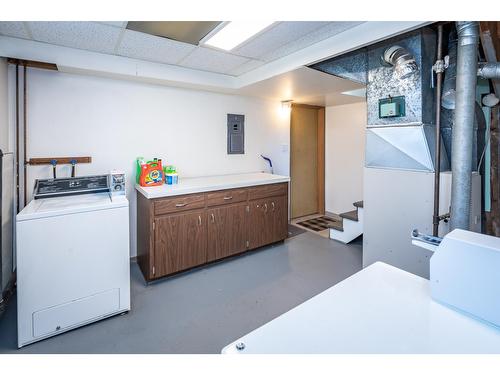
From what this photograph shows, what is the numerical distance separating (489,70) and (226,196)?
2.42 meters

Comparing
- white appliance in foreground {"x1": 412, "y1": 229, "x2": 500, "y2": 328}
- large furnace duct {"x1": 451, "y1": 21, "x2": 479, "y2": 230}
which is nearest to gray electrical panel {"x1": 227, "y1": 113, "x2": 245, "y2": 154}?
large furnace duct {"x1": 451, "y1": 21, "x2": 479, "y2": 230}

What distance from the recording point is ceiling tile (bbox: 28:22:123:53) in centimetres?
202

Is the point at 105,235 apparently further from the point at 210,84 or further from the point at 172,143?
the point at 210,84

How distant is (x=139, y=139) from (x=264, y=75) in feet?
5.19

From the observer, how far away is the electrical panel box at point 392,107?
222 centimetres

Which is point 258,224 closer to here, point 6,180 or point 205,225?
point 205,225

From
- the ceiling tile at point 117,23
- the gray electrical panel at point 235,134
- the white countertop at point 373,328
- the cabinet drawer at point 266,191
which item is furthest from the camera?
the gray electrical panel at point 235,134

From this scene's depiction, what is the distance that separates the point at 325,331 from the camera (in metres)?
0.99

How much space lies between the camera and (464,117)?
171cm

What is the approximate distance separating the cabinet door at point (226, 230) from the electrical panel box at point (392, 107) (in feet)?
5.67

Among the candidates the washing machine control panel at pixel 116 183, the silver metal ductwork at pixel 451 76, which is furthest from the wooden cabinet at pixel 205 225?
the silver metal ductwork at pixel 451 76

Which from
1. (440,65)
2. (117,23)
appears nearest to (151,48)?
(117,23)

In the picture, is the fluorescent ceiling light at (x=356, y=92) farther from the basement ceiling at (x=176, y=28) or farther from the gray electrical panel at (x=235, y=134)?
the basement ceiling at (x=176, y=28)

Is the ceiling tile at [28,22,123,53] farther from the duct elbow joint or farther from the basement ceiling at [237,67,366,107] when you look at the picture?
the duct elbow joint
